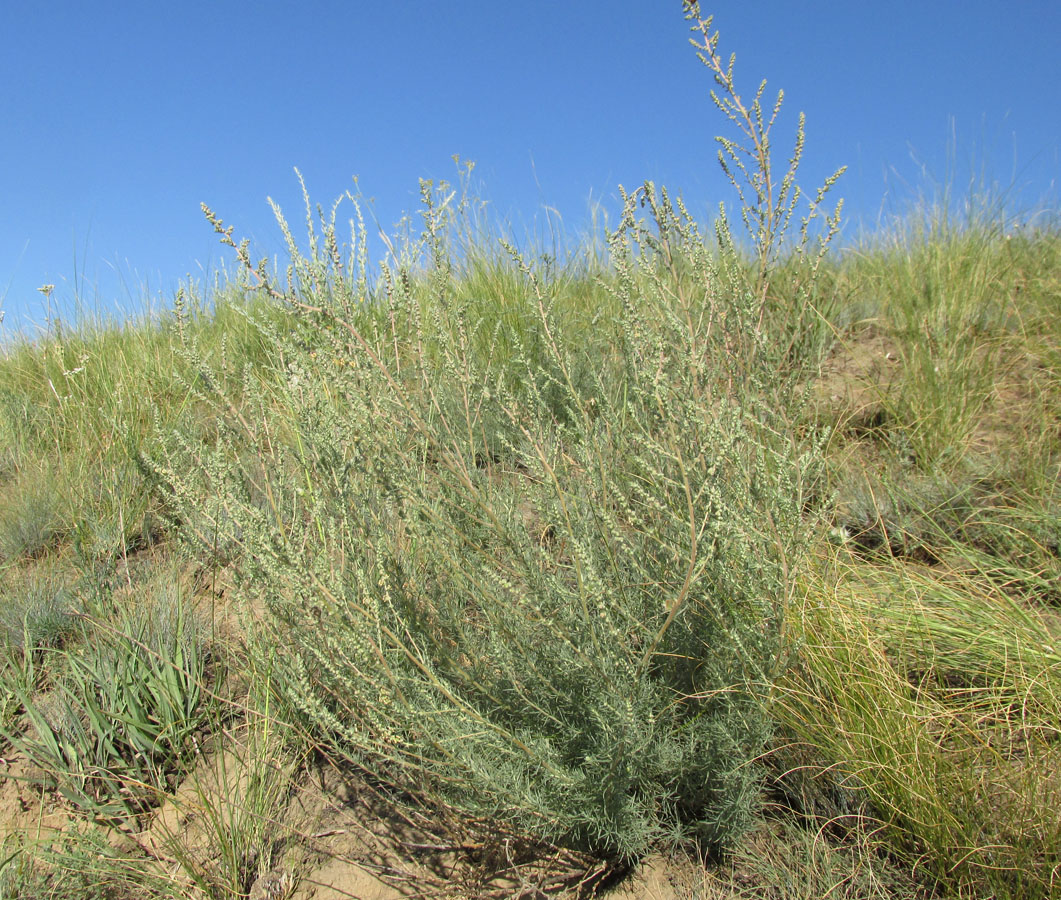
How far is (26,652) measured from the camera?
2613 millimetres

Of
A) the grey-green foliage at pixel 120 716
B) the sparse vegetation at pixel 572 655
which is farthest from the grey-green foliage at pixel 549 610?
the grey-green foliage at pixel 120 716

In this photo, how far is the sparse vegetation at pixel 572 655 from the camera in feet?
5.41

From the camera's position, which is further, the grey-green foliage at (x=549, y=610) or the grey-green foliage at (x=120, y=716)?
the grey-green foliage at (x=120, y=716)

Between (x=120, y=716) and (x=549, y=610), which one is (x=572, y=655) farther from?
(x=120, y=716)

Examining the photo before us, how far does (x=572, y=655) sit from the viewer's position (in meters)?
1.72

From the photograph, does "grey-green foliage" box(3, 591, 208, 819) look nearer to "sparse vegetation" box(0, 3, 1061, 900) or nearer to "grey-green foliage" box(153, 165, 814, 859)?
"sparse vegetation" box(0, 3, 1061, 900)

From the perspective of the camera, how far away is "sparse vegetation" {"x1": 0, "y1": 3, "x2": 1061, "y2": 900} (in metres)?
1.65

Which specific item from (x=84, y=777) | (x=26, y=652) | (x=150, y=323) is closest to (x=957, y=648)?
(x=84, y=777)

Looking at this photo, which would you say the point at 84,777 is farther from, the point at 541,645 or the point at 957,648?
the point at 957,648

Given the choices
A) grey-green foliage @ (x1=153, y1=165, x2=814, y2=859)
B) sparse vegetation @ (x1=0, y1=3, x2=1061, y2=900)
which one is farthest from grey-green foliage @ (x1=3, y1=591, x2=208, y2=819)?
grey-green foliage @ (x1=153, y1=165, x2=814, y2=859)

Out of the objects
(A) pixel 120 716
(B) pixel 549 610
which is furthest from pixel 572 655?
(A) pixel 120 716

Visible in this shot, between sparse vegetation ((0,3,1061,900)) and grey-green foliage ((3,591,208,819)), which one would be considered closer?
sparse vegetation ((0,3,1061,900))

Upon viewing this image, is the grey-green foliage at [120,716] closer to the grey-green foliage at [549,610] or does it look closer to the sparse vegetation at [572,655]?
the sparse vegetation at [572,655]

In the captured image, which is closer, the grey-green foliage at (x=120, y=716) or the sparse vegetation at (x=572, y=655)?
the sparse vegetation at (x=572, y=655)
